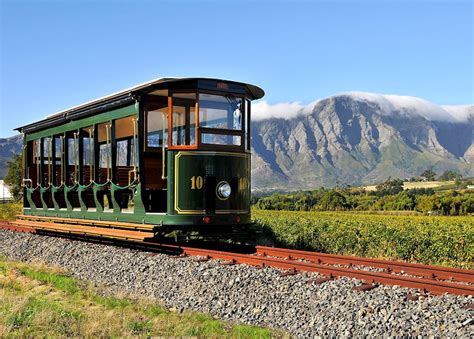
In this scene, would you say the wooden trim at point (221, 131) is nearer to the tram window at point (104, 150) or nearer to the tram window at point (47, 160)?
the tram window at point (104, 150)

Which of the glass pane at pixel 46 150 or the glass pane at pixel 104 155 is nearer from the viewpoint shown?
the glass pane at pixel 104 155

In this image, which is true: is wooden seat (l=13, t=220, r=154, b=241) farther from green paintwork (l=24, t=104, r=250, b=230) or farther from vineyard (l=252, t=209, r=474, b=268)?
vineyard (l=252, t=209, r=474, b=268)

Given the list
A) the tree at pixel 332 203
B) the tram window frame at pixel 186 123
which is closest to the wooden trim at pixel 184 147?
the tram window frame at pixel 186 123

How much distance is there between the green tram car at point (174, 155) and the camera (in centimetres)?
1121

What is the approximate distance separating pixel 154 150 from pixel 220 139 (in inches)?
60.2

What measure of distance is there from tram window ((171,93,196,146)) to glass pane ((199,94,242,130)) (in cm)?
20

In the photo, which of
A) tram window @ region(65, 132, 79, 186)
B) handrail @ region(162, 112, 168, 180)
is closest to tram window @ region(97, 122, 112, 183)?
tram window @ region(65, 132, 79, 186)

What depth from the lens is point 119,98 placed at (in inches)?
484

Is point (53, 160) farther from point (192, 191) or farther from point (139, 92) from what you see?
point (192, 191)

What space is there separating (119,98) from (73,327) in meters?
6.54

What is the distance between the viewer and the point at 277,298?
25.7 ft

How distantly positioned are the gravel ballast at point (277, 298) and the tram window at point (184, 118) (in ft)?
7.63

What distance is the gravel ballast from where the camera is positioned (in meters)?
6.36

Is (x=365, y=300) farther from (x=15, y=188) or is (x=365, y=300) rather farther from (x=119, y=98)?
(x=15, y=188)
